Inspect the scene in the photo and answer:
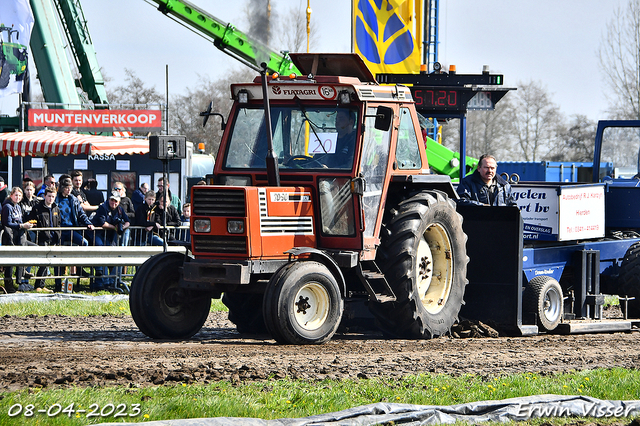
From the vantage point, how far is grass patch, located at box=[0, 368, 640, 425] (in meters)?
5.55

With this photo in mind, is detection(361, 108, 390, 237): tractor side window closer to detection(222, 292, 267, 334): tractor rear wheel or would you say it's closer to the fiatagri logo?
the fiatagri logo

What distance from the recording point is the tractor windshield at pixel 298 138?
8867mm

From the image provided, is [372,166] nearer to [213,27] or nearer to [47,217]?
[47,217]

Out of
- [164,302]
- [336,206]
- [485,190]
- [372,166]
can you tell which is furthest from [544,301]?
[164,302]

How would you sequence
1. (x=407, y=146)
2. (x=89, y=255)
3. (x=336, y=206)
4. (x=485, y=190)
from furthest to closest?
(x=89, y=255)
(x=485, y=190)
(x=407, y=146)
(x=336, y=206)

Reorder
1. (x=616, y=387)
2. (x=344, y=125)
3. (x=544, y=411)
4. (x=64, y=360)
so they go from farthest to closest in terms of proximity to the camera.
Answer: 1. (x=344, y=125)
2. (x=64, y=360)
3. (x=616, y=387)
4. (x=544, y=411)

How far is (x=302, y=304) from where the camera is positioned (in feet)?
27.7

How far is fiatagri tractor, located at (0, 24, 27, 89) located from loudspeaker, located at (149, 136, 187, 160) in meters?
17.6

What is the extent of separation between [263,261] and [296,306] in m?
0.55

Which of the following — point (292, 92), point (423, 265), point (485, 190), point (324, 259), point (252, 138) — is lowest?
point (423, 265)

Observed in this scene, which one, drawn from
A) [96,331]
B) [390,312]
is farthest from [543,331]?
[96,331]

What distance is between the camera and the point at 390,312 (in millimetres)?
9180

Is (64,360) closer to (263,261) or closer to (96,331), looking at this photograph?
(263,261)

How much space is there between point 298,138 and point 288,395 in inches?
Result: 138
